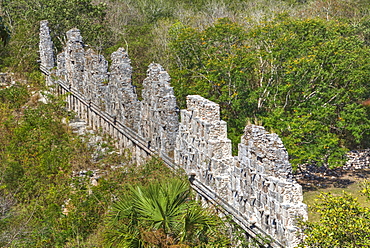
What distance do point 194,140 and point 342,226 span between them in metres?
5.86

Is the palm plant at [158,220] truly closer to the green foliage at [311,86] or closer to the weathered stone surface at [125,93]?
the weathered stone surface at [125,93]

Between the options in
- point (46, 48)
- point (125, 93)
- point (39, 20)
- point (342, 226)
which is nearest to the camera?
point (342, 226)

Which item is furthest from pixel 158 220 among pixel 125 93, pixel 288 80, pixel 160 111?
pixel 288 80

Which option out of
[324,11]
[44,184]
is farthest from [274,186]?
[324,11]

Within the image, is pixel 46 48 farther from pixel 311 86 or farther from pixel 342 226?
pixel 342 226

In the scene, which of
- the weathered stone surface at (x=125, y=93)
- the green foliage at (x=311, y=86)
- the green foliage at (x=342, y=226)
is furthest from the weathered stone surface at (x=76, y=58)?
the green foliage at (x=342, y=226)

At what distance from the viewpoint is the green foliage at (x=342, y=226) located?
7645mm

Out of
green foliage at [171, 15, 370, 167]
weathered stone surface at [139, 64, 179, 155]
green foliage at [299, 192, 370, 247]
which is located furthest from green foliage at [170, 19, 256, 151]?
green foliage at [299, 192, 370, 247]

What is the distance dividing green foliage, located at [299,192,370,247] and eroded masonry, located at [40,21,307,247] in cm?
111

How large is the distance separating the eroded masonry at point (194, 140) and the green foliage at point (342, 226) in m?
1.11

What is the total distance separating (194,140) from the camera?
1308cm

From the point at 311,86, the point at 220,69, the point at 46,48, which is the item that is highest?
the point at 46,48

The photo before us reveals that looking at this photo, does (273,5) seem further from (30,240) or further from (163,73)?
(30,240)

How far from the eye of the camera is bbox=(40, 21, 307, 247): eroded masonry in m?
9.73
